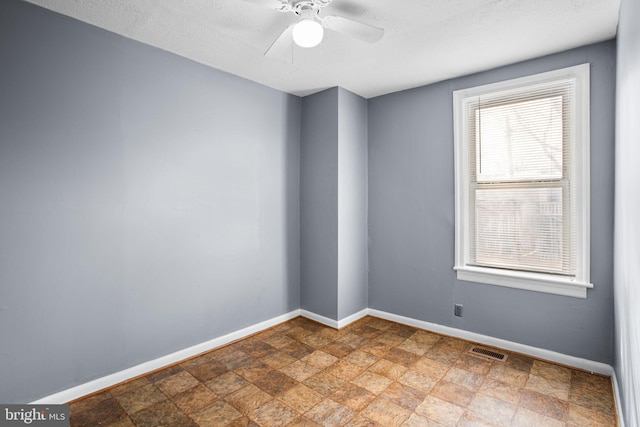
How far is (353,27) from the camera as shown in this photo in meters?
1.94

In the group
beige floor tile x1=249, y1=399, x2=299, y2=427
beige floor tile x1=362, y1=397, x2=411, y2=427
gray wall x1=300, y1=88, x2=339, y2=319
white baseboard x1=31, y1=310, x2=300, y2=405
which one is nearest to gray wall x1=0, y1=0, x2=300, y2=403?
white baseboard x1=31, y1=310, x2=300, y2=405

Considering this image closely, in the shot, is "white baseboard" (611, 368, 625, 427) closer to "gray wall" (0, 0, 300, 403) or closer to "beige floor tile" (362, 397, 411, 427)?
"beige floor tile" (362, 397, 411, 427)

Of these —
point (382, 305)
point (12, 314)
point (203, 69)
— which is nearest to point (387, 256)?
point (382, 305)

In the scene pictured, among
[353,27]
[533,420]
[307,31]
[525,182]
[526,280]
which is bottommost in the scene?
[533,420]

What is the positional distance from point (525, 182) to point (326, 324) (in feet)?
7.82

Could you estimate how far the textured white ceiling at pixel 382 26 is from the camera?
2.06m

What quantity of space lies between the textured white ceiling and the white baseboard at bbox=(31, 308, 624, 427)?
2468 mm

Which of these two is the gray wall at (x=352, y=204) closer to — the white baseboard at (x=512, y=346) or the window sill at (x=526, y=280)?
the white baseboard at (x=512, y=346)

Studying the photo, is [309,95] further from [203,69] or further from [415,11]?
[415,11]

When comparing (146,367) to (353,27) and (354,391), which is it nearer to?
Result: (354,391)

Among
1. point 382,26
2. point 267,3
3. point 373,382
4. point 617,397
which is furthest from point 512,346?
point 267,3

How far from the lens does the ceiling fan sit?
5.84ft

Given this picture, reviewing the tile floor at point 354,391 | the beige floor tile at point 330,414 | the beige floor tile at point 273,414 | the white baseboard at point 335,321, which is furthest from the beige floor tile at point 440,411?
the white baseboard at point 335,321

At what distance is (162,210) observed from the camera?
2.66m
